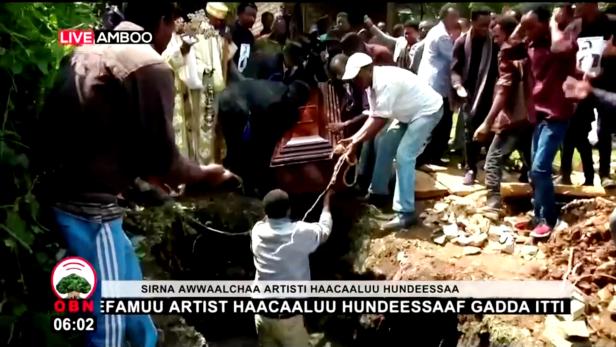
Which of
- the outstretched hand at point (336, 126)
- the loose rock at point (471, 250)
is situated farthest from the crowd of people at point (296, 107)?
the loose rock at point (471, 250)

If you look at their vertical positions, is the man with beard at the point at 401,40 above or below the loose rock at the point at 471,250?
above

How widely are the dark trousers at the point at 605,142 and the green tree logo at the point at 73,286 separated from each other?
2067 millimetres

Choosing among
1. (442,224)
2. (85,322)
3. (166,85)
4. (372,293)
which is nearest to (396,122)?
(442,224)

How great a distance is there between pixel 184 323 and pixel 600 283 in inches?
64.2

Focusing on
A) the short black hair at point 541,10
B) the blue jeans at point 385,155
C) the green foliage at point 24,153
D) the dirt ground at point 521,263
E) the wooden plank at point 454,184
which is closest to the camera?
the green foliage at point 24,153

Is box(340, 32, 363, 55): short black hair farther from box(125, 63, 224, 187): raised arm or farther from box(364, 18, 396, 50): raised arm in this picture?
box(125, 63, 224, 187): raised arm

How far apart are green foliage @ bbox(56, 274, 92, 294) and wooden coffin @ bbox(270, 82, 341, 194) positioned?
827 millimetres

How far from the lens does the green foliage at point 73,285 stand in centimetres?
329

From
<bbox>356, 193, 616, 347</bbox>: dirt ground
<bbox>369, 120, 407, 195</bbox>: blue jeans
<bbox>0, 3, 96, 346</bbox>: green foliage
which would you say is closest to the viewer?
<bbox>0, 3, 96, 346</bbox>: green foliage

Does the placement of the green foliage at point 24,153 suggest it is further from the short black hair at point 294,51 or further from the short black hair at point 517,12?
the short black hair at point 517,12

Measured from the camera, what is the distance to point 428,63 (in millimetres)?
3441

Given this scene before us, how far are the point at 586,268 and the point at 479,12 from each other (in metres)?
1.06

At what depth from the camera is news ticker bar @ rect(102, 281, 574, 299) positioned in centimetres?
325
